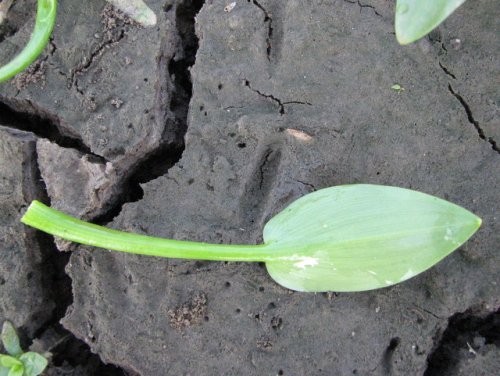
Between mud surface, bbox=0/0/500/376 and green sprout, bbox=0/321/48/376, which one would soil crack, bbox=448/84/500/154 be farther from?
green sprout, bbox=0/321/48/376

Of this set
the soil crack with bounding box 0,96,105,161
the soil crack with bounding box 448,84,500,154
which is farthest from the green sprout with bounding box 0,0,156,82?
the soil crack with bounding box 448,84,500,154

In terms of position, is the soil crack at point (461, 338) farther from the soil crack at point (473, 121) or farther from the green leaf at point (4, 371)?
the green leaf at point (4, 371)

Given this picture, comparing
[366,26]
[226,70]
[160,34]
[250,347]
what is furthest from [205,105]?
[250,347]

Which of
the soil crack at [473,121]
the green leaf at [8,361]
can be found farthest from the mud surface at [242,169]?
the green leaf at [8,361]

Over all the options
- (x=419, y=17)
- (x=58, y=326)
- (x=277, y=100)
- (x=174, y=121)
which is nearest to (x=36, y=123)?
(x=174, y=121)

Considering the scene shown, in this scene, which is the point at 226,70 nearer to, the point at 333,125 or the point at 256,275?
the point at 333,125

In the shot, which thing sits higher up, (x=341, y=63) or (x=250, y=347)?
(x=341, y=63)
